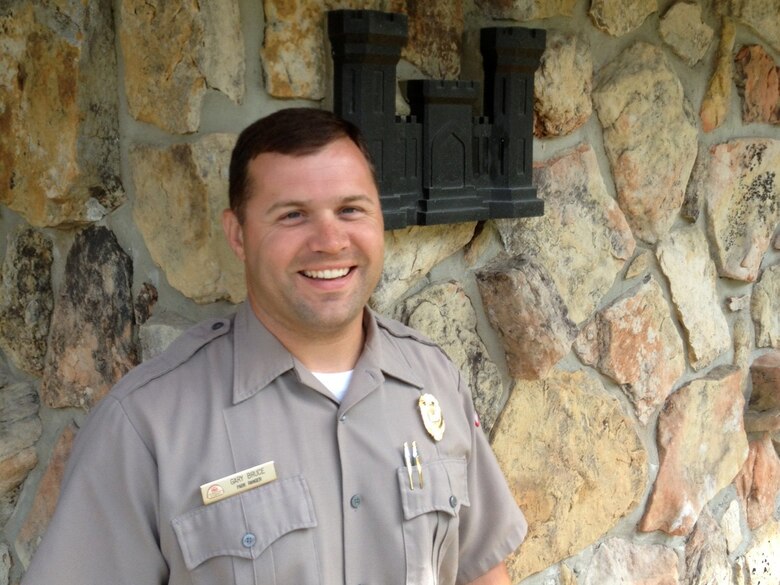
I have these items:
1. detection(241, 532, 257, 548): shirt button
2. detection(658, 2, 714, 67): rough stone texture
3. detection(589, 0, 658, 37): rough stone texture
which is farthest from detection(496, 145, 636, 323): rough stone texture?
detection(241, 532, 257, 548): shirt button

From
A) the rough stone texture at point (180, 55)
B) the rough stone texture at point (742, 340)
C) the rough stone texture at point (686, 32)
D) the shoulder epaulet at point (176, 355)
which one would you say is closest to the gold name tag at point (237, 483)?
the shoulder epaulet at point (176, 355)

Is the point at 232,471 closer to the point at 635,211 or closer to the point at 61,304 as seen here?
the point at 61,304

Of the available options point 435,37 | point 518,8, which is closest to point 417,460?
point 435,37

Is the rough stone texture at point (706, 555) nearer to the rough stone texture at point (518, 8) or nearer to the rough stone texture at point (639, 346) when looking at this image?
the rough stone texture at point (639, 346)

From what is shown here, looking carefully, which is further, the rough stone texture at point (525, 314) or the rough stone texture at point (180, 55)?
the rough stone texture at point (525, 314)

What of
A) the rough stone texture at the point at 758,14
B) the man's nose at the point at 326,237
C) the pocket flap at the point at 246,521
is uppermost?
the rough stone texture at the point at 758,14

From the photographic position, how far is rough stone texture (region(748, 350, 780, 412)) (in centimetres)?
266

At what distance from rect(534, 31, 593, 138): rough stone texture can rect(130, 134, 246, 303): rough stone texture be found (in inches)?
25.4

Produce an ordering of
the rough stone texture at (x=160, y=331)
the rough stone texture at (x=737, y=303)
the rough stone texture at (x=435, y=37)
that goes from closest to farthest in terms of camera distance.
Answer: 1. the rough stone texture at (x=160, y=331)
2. the rough stone texture at (x=435, y=37)
3. the rough stone texture at (x=737, y=303)

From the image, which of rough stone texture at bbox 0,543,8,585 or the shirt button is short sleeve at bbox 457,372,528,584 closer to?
the shirt button

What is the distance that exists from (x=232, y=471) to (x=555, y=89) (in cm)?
100

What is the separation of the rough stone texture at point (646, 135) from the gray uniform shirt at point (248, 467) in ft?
2.55

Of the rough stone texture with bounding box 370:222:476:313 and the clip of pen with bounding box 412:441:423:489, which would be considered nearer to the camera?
the clip of pen with bounding box 412:441:423:489

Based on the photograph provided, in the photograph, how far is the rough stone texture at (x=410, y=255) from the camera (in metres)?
1.79
